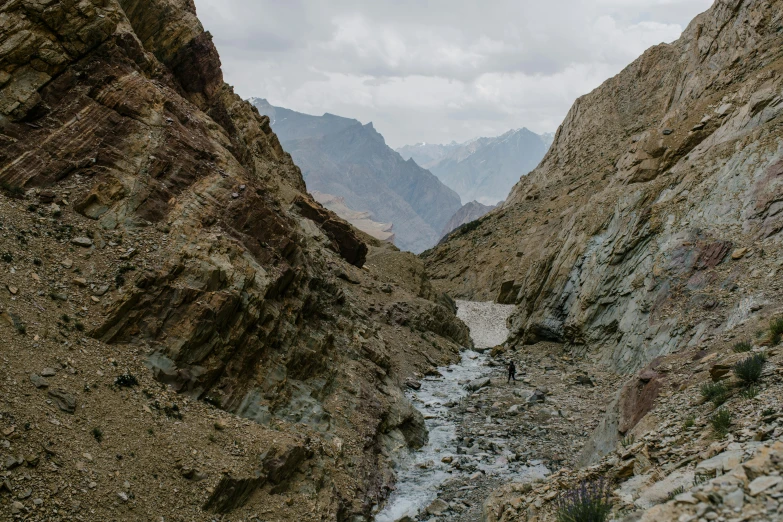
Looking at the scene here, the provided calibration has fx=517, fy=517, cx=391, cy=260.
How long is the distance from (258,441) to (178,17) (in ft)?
70.6

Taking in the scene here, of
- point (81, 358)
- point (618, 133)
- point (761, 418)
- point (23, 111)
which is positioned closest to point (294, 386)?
point (81, 358)

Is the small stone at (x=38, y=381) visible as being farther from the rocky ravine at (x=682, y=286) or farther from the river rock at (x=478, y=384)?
the river rock at (x=478, y=384)

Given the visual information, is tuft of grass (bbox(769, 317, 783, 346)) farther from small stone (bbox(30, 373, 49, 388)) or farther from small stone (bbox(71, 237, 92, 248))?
small stone (bbox(71, 237, 92, 248))

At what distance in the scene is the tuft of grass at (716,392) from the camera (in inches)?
419

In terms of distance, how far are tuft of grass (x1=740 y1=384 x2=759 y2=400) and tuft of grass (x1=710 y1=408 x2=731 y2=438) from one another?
63 centimetres

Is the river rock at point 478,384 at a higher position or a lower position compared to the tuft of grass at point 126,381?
higher

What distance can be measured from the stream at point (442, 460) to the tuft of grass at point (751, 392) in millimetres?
7800

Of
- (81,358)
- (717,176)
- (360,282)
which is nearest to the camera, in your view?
(81,358)

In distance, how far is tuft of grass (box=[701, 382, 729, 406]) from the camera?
10641mm

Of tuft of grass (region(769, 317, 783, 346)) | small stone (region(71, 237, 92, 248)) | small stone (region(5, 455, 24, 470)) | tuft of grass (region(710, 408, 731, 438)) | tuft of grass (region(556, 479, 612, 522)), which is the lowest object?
small stone (region(5, 455, 24, 470))

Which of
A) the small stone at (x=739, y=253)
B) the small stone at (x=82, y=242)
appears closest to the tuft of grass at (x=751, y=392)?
the small stone at (x=739, y=253)

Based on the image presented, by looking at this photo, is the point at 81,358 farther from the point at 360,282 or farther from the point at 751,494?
the point at 360,282

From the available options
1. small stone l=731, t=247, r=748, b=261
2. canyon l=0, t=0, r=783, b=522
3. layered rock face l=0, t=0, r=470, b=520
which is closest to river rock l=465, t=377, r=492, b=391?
canyon l=0, t=0, r=783, b=522

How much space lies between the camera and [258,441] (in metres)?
13.9
